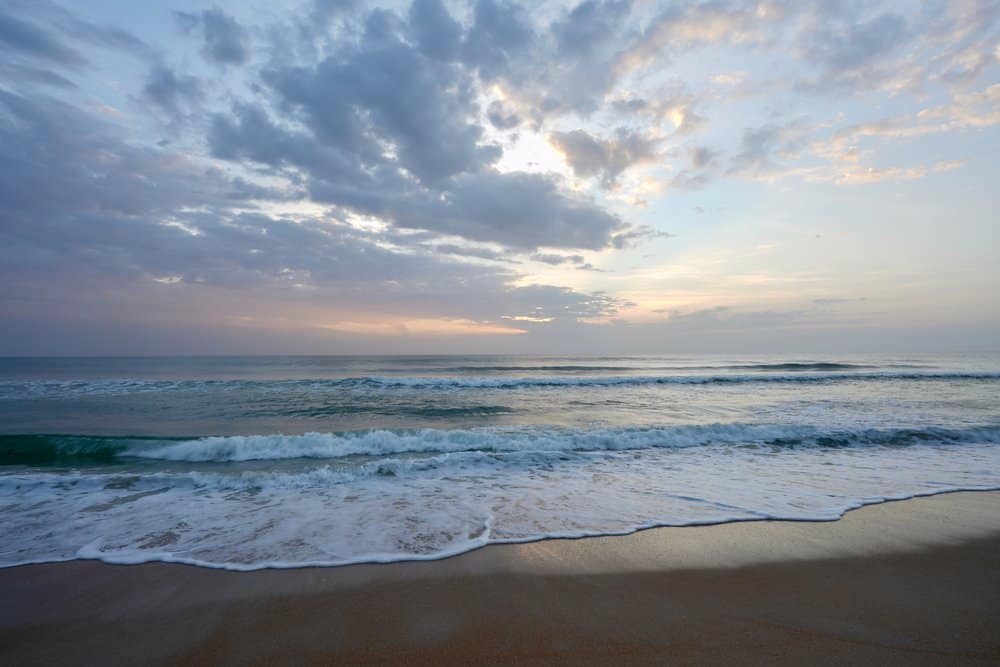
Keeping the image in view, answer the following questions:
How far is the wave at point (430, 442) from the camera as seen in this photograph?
364 inches

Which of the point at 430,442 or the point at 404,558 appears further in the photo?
the point at 430,442

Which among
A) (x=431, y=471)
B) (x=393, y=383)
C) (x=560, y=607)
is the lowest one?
(x=431, y=471)

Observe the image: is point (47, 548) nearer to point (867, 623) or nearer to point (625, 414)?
point (867, 623)

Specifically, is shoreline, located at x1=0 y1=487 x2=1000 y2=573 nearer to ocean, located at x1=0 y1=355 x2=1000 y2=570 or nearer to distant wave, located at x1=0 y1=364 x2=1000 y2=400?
ocean, located at x1=0 y1=355 x2=1000 y2=570

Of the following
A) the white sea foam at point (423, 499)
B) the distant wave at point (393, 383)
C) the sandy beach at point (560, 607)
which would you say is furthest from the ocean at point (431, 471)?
the distant wave at point (393, 383)

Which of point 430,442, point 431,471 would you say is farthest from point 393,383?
point 431,471

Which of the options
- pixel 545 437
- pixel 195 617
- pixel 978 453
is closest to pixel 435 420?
pixel 545 437

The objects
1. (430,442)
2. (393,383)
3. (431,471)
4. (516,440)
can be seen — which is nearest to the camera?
(431,471)

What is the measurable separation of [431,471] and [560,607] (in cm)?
478

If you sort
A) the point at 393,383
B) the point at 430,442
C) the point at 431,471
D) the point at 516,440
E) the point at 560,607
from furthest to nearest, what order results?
the point at 393,383, the point at 430,442, the point at 516,440, the point at 431,471, the point at 560,607

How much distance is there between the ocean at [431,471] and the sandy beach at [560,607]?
45cm

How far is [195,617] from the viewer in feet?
11.1

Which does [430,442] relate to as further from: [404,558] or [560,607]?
[560,607]

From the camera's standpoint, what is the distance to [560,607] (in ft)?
11.2
